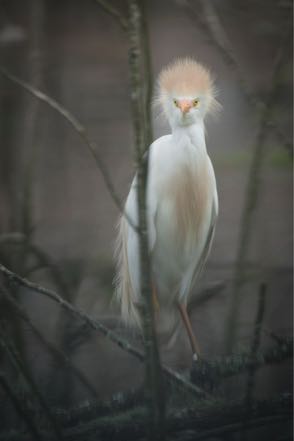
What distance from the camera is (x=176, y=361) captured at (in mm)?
1403

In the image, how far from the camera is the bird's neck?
3.37ft

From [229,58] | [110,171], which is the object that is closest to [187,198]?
[229,58]

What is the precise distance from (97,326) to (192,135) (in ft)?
0.94

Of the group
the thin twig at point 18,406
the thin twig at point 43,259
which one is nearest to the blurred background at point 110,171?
the thin twig at point 43,259

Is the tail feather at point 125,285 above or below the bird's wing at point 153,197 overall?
below

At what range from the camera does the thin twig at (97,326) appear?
2.86 feet

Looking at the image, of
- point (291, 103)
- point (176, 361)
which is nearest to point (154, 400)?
point (176, 361)

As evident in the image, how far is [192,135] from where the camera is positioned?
41.1 inches

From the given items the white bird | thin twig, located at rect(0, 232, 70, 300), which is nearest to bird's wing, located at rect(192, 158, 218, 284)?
the white bird

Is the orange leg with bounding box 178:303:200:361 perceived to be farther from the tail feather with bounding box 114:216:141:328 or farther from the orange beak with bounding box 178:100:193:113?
the orange beak with bounding box 178:100:193:113

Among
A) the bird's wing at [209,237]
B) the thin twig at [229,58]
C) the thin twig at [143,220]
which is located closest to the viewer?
the thin twig at [143,220]

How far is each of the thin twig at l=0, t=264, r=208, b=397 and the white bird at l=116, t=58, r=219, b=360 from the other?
185 mm

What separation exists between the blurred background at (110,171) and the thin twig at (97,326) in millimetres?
179

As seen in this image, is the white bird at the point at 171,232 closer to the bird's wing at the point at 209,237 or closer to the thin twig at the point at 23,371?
the bird's wing at the point at 209,237
